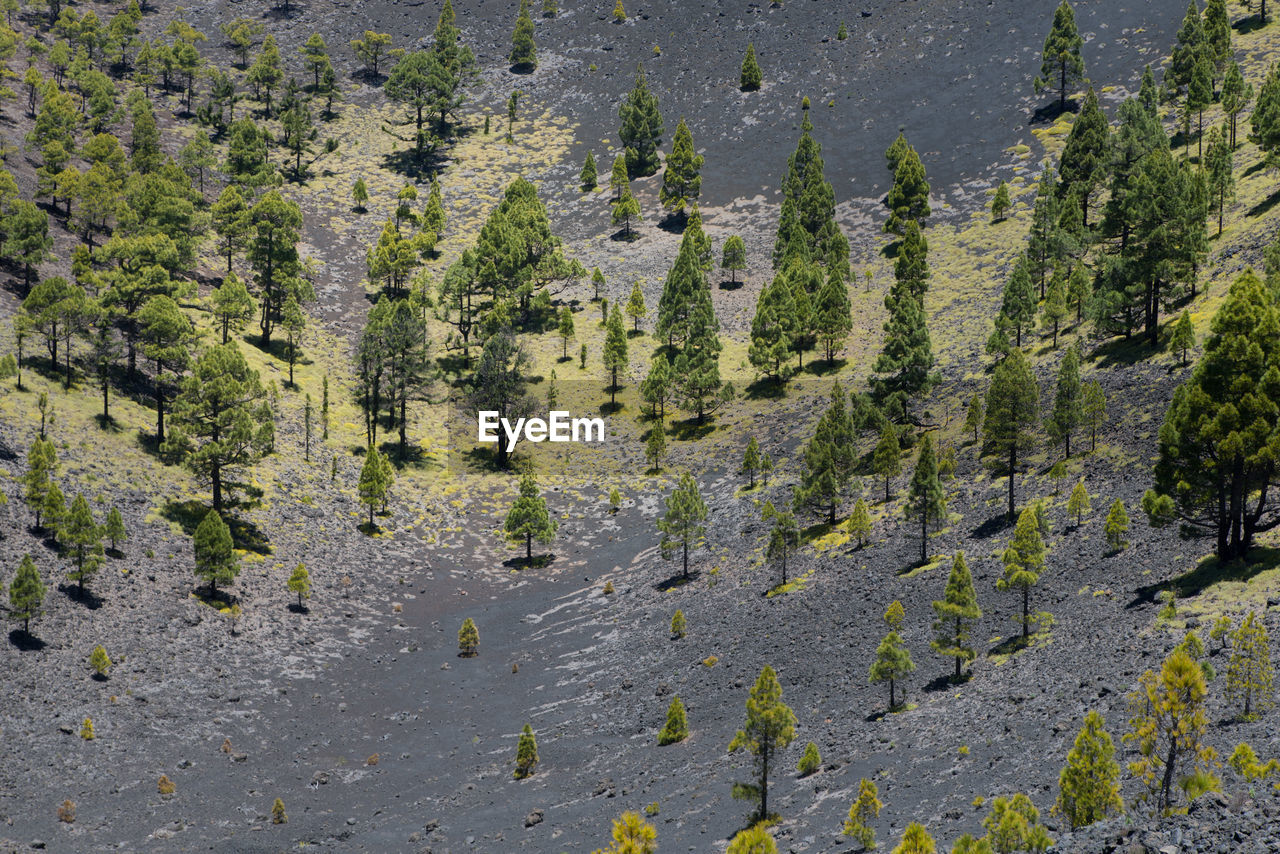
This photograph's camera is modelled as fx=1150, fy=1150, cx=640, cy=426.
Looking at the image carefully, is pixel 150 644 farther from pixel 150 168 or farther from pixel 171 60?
pixel 171 60

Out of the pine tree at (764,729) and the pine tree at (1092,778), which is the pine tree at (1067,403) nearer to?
the pine tree at (764,729)

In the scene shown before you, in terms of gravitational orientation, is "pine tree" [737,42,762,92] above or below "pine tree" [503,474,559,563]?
above

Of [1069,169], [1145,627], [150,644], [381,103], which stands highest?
[381,103]

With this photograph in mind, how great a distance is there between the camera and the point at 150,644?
73.2 m

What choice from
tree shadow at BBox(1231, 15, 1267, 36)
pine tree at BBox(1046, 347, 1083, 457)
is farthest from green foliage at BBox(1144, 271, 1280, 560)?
tree shadow at BBox(1231, 15, 1267, 36)

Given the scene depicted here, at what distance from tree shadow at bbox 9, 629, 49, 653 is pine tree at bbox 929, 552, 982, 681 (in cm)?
5213

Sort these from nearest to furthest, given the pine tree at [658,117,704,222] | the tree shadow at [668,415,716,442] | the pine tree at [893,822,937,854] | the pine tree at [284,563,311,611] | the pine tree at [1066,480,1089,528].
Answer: the pine tree at [893,822,937,854] < the pine tree at [1066,480,1089,528] < the pine tree at [284,563,311,611] < the tree shadow at [668,415,716,442] < the pine tree at [658,117,704,222]

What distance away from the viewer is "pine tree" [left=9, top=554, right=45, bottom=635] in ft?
222

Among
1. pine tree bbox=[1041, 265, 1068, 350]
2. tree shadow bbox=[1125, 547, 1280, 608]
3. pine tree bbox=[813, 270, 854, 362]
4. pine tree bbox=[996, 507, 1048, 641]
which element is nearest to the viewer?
tree shadow bbox=[1125, 547, 1280, 608]

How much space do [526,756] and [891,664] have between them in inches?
827

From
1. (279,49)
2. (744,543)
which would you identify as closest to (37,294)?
(744,543)

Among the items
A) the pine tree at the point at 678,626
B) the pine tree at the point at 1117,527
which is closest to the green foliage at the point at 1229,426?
Answer: the pine tree at the point at 1117,527

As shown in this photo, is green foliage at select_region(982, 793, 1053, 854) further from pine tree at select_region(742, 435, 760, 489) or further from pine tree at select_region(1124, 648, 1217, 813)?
pine tree at select_region(742, 435, 760, 489)

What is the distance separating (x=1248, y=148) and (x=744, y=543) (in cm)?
7491
